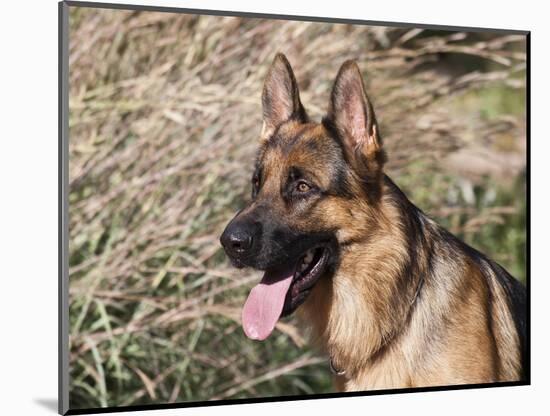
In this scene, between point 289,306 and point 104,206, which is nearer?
point 289,306

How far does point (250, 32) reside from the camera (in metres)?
5.52

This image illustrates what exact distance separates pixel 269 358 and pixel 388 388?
4.55 feet

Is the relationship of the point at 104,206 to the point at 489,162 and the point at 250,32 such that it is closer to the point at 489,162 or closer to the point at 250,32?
the point at 250,32

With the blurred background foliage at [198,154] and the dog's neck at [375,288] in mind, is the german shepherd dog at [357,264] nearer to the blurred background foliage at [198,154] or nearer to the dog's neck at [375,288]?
the dog's neck at [375,288]

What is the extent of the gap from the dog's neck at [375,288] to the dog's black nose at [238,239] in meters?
0.49

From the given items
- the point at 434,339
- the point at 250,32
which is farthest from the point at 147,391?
the point at 250,32

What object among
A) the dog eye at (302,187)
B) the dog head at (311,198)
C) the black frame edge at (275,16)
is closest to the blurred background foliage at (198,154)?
the black frame edge at (275,16)

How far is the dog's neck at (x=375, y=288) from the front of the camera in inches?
171

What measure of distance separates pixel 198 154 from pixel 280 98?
1078mm

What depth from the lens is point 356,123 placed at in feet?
14.3

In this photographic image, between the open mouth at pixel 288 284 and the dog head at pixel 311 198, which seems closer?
the dog head at pixel 311 198

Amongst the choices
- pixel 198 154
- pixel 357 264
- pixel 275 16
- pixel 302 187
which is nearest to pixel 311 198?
pixel 302 187

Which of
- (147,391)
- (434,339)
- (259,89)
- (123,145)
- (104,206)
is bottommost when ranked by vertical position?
(147,391)

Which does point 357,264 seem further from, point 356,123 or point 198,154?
point 198,154
